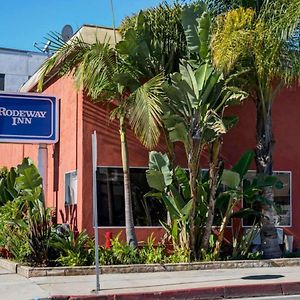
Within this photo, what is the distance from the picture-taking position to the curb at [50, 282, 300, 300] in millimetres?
11312

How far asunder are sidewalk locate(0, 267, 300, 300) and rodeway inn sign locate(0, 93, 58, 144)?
4539mm

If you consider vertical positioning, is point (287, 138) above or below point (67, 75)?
below

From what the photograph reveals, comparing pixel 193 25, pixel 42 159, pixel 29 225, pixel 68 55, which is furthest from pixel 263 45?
pixel 42 159

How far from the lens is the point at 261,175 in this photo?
16422mm

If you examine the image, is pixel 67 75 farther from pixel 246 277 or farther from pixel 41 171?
pixel 246 277

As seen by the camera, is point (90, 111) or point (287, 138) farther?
point (287, 138)

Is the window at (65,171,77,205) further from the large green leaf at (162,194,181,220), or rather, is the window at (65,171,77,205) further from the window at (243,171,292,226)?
the window at (243,171,292,226)

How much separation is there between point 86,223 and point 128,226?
1.40 metres

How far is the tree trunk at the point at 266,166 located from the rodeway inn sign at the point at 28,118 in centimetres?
599

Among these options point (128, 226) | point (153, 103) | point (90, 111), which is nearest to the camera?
point (153, 103)

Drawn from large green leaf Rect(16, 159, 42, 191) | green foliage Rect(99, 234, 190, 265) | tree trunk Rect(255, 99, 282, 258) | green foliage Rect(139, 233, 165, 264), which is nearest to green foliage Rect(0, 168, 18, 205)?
large green leaf Rect(16, 159, 42, 191)

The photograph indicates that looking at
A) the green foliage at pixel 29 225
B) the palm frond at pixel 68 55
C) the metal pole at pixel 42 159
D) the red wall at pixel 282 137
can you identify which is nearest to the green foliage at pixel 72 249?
the green foliage at pixel 29 225

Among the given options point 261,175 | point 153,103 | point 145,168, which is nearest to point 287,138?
point 261,175

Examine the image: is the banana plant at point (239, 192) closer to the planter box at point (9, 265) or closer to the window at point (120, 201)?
the window at point (120, 201)
